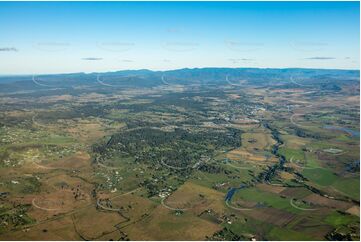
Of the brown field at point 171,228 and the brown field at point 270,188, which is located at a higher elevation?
the brown field at point 171,228

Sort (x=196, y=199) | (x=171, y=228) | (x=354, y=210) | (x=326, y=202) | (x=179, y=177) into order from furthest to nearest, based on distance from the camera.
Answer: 1. (x=179, y=177)
2. (x=196, y=199)
3. (x=326, y=202)
4. (x=354, y=210)
5. (x=171, y=228)

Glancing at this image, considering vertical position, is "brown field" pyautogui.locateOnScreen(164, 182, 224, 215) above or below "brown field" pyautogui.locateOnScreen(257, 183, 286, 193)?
above

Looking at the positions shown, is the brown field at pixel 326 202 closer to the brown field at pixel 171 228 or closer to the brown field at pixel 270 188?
the brown field at pixel 270 188

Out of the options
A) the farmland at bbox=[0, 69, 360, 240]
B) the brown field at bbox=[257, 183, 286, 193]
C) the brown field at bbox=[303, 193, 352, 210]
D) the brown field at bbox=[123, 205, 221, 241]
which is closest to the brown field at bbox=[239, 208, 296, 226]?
the farmland at bbox=[0, 69, 360, 240]

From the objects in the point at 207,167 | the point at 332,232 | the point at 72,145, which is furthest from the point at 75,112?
the point at 332,232

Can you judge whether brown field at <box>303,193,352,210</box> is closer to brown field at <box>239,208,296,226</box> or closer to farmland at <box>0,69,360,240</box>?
farmland at <box>0,69,360,240</box>

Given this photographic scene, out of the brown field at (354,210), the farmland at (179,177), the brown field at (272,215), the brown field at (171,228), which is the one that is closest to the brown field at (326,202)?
the farmland at (179,177)

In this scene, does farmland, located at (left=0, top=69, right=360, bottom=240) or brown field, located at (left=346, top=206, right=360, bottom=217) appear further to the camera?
brown field, located at (left=346, top=206, right=360, bottom=217)


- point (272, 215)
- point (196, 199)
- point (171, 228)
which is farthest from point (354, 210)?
point (171, 228)

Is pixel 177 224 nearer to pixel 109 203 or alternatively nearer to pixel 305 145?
pixel 109 203

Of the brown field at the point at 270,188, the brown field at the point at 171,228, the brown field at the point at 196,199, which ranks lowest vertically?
the brown field at the point at 270,188

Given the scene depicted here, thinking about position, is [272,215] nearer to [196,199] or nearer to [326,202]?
[326,202]
